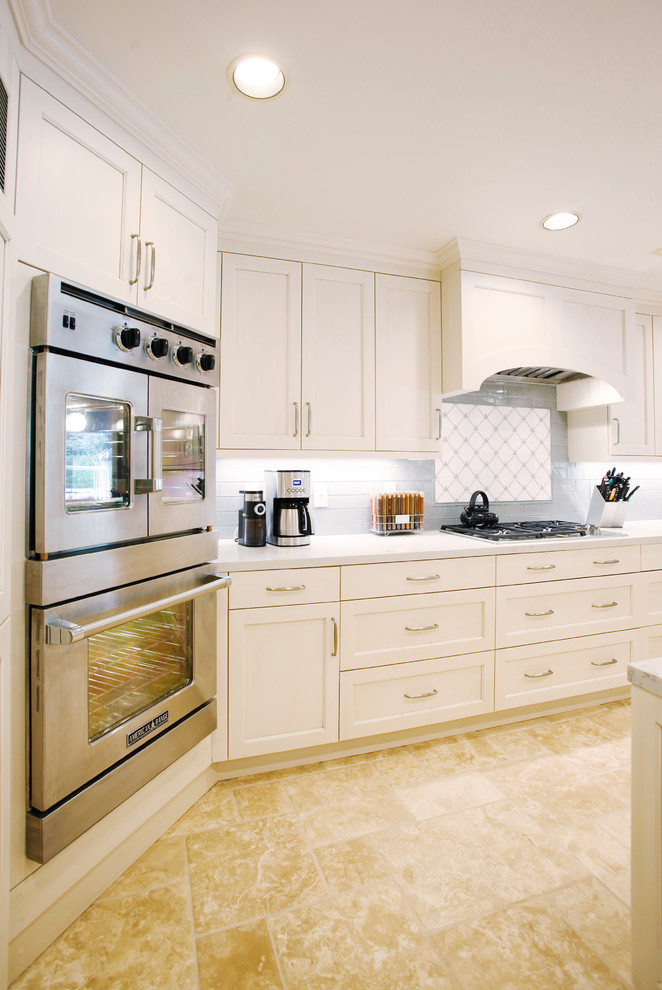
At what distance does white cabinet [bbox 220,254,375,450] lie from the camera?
2.35 meters

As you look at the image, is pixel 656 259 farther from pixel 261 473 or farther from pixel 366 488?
pixel 261 473

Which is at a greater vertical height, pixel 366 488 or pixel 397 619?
pixel 366 488

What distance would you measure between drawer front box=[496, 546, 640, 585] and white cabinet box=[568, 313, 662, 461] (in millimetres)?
780

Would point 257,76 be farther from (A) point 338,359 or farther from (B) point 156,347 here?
(A) point 338,359

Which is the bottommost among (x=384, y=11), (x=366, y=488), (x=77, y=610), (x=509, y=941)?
(x=509, y=941)

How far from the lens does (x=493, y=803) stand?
192 cm

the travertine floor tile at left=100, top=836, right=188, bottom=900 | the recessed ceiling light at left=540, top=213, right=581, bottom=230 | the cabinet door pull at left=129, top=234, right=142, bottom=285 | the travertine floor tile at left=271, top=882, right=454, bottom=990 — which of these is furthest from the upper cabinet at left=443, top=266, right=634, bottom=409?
the travertine floor tile at left=100, top=836, right=188, bottom=900

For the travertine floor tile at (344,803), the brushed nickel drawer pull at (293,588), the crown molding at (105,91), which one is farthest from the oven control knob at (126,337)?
the travertine floor tile at (344,803)

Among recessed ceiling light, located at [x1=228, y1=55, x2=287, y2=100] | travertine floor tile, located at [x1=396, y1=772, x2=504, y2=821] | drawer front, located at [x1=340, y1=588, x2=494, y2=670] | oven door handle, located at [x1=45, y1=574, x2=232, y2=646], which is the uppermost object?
recessed ceiling light, located at [x1=228, y1=55, x2=287, y2=100]

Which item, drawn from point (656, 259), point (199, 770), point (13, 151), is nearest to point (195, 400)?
point (13, 151)

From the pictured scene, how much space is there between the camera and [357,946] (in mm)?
1328

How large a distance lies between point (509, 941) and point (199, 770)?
1164 mm

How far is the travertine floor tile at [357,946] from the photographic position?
4.05 feet

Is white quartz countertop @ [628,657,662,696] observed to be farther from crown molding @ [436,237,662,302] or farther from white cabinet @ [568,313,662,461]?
white cabinet @ [568,313,662,461]
